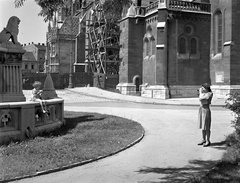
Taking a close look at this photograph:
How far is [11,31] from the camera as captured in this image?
8477 mm

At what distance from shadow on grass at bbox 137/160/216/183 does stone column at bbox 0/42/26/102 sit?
4484mm

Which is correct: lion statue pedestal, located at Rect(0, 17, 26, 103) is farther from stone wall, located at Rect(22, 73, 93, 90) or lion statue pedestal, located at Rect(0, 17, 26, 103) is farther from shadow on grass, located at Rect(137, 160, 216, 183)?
stone wall, located at Rect(22, 73, 93, 90)

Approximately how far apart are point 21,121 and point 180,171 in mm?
4127

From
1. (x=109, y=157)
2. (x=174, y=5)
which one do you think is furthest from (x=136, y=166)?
(x=174, y=5)

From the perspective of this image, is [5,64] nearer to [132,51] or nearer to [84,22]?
[132,51]

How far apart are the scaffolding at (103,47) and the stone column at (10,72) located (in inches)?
1258

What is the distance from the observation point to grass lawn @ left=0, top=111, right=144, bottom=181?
17.9 ft

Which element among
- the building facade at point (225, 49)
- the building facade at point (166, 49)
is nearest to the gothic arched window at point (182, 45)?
the building facade at point (166, 49)

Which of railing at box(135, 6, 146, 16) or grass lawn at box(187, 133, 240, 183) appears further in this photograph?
railing at box(135, 6, 146, 16)

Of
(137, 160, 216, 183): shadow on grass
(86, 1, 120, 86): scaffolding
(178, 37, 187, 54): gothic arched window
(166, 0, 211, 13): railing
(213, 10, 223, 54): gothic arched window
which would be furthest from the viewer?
(86, 1, 120, 86): scaffolding

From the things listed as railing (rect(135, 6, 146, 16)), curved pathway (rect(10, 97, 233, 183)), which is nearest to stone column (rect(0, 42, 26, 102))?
curved pathway (rect(10, 97, 233, 183))

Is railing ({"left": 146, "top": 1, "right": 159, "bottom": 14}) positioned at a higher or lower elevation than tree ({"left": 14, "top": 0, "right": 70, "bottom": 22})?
higher

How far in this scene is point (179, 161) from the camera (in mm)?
6324

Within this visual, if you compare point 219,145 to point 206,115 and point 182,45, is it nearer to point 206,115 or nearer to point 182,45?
point 206,115
